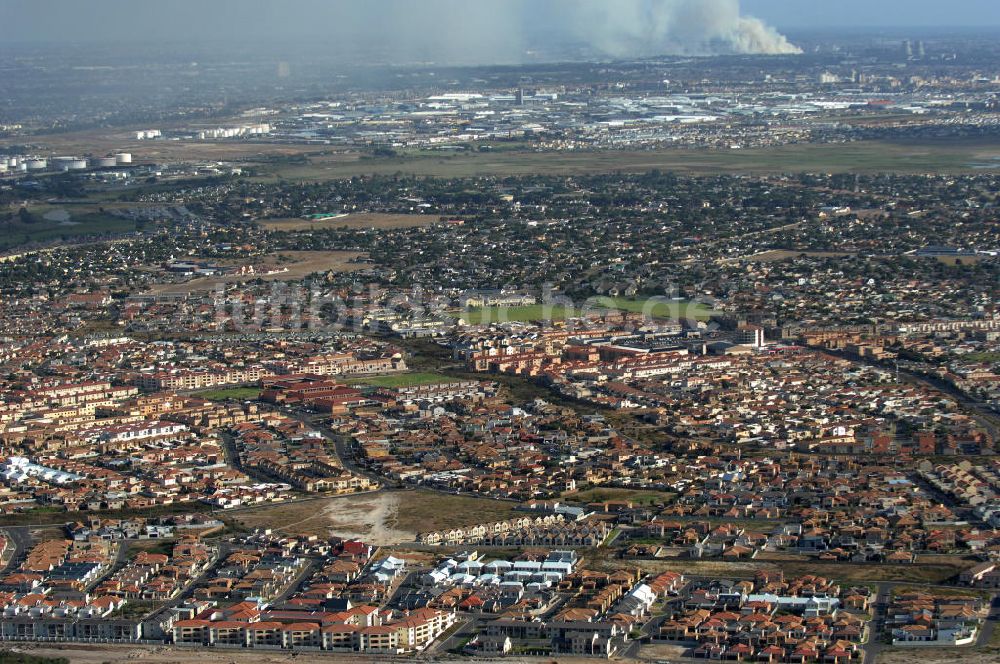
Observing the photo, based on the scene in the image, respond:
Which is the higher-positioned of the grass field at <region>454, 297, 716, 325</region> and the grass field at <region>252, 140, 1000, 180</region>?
the grass field at <region>454, 297, 716, 325</region>

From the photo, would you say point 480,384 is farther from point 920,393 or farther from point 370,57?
point 370,57

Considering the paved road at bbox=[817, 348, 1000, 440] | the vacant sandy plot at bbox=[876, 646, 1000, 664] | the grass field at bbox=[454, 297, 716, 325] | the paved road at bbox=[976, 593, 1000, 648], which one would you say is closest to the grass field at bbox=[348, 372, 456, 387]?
the grass field at bbox=[454, 297, 716, 325]

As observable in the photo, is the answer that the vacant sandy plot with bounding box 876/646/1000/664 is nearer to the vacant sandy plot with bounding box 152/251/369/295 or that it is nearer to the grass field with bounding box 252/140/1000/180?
the vacant sandy plot with bounding box 152/251/369/295

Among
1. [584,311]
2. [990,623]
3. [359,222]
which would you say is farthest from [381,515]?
[359,222]

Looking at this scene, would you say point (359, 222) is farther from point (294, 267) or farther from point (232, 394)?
point (232, 394)

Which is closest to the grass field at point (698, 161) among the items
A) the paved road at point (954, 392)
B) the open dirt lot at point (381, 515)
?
the paved road at point (954, 392)

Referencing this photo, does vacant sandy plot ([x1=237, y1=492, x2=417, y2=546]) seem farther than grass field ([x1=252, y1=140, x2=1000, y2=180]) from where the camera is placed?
No
